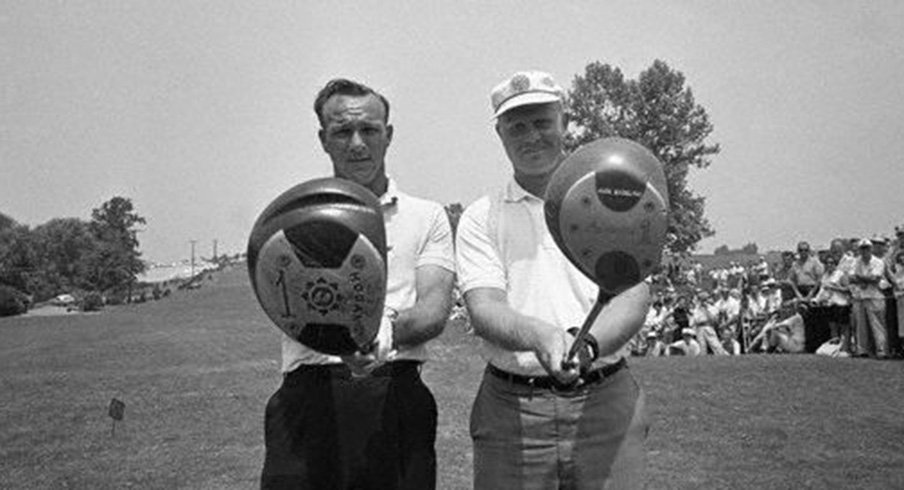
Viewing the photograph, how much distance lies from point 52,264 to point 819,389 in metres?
138

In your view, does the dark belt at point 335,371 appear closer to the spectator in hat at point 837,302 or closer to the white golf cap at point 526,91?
the white golf cap at point 526,91

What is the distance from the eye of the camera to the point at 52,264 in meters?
133

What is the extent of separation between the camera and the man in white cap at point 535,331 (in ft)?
13.7

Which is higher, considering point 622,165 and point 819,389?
point 622,165

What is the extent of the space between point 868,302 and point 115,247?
12706cm

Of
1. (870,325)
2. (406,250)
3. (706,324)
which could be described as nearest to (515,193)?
(406,250)

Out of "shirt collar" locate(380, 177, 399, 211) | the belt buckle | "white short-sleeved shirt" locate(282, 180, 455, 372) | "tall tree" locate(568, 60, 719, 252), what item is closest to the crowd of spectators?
the belt buckle

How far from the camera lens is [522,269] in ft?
14.6

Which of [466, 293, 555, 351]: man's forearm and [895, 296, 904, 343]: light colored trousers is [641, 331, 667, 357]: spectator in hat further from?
[466, 293, 555, 351]: man's forearm

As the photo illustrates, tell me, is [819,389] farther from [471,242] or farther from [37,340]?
[37,340]

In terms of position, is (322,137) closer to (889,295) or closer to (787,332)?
(889,295)

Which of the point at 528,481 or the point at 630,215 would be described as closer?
the point at 630,215

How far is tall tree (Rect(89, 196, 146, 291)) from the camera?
12169cm

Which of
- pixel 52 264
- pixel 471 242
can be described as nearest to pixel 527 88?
pixel 471 242
